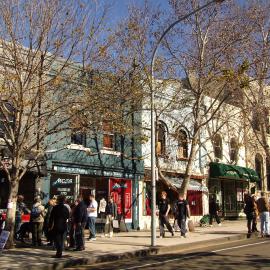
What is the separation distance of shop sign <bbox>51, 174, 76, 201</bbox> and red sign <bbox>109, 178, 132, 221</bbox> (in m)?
2.27

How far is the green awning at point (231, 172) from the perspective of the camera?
87.6ft

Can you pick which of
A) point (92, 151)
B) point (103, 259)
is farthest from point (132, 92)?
point (103, 259)

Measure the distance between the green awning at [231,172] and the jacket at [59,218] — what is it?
15795 millimetres

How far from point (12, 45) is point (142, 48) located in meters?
6.65

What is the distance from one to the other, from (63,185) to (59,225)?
7.22 meters

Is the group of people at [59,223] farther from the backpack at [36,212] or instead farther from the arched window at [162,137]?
the arched window at [162,137]

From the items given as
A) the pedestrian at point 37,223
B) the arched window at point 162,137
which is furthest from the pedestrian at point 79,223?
the arched window at point 162,137

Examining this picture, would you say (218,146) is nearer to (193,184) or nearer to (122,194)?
(193,184)

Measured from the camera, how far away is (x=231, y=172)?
27.6 meters

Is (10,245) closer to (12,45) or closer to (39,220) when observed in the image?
(39,220)

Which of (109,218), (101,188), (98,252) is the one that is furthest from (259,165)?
(98,252)

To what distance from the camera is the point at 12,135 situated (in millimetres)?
13898

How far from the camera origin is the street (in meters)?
10.3

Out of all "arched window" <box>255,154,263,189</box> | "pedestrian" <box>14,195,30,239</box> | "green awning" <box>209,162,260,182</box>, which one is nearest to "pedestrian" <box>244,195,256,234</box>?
"green awning" <box>209,162,260,182</box>
